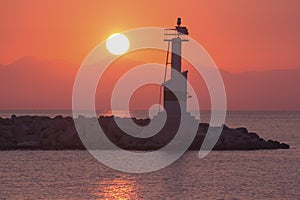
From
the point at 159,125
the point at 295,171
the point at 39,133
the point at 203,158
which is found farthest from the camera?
the point at 39,133

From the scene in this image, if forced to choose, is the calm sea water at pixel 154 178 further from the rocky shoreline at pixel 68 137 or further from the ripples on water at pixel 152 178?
the rocky shoreline at pixel 68 137

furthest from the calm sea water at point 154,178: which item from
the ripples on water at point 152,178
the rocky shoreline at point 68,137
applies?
the rocky shoreline at point 68,137

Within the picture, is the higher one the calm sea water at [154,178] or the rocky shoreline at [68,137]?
the rocky shoreline at [68,137]

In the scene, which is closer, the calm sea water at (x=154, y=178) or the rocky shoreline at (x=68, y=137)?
the calm sea water at (x=154, y=178)

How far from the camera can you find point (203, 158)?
48.6 meters

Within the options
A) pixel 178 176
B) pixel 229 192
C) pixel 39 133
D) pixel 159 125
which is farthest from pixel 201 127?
pixel 229 192

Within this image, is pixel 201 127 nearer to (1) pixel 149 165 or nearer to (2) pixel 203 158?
(2) pixel 203 158

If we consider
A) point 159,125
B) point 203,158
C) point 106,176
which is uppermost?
point 159,125

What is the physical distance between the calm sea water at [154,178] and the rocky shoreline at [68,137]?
2.14 metres

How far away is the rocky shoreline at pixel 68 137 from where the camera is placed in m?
52.2

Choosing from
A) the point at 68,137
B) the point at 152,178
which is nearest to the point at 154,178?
the point at 152,178

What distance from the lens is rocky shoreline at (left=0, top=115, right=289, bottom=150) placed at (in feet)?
171

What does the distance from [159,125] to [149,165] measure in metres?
8.60

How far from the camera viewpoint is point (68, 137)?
176 feet
